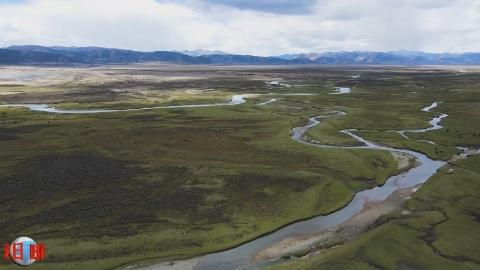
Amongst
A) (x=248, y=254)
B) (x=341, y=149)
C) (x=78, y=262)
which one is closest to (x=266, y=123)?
(x=341, y=149)

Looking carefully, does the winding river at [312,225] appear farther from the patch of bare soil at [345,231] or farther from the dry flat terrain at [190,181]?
the dry flat terrain at [190,181]

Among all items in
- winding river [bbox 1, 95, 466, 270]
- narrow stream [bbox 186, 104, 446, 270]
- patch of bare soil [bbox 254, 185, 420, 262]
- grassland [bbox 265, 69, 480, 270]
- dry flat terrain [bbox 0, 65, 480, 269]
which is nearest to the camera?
grassland [bbox 265, 69, 480, 270]

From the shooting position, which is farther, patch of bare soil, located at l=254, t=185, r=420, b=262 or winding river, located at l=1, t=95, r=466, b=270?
patch of bare soil, located at l=254, t=185, r=420, b=262

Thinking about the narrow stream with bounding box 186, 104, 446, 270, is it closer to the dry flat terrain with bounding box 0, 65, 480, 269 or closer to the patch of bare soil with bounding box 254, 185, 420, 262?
the patch of bare soil with bounding box 254, 185, 420, 262

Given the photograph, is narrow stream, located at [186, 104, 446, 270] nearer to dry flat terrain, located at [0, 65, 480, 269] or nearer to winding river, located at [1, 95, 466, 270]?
winding river, located at [1, 95, 466, 270]

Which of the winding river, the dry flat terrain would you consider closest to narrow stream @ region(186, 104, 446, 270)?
the winding river

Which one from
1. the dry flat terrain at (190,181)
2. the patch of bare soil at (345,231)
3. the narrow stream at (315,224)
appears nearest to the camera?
the narrow stream at (315,224)

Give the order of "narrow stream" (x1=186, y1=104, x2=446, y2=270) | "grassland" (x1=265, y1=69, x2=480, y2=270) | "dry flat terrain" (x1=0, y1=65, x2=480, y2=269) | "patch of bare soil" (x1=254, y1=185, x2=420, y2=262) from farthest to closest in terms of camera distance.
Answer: "dry flat terrain" (x1=0, y1=65, x2=480, y2=269) → "patch of bare soil" (x1=254, y1=185, x2=420, y2=262) → "narrow stream" (x1=186, y1=104, x2=446, y2=270) → "grassland" (x1=265, y1=69, x2=480, y2=270)

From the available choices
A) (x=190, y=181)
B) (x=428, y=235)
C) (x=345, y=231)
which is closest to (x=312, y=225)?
(x=345, y=231)

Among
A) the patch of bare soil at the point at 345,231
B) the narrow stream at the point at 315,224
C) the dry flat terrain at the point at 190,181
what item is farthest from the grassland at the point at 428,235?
the narrow stream at the point at 315,224

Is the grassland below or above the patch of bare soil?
above

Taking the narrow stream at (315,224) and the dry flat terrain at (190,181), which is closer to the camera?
the narrow stream at (315,224)
